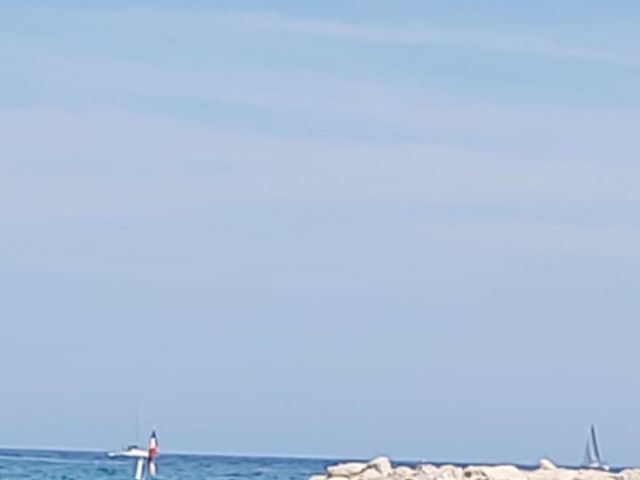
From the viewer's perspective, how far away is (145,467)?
45406mm

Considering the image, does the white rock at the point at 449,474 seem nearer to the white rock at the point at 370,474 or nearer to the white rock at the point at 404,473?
the white rock at the point at 404,473

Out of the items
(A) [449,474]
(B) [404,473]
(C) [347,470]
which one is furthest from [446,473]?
(C) [347,470]

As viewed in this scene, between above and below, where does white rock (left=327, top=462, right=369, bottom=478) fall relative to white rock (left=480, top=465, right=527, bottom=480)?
above

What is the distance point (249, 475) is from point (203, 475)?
5.00 metres

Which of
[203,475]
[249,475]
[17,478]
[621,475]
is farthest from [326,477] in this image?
[249,475]

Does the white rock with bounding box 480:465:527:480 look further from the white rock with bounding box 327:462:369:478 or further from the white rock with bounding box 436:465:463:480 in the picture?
the white rock with bounding box 327:462:369:478

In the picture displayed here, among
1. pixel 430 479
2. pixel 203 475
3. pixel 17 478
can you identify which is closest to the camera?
pixel 430 479

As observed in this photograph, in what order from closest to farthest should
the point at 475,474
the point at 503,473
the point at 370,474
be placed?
1. the point at 503,473
2. the point at 475,474
3. the point at 370,474

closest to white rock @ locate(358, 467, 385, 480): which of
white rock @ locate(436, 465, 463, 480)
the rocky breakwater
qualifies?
Result: the rocky breakwater

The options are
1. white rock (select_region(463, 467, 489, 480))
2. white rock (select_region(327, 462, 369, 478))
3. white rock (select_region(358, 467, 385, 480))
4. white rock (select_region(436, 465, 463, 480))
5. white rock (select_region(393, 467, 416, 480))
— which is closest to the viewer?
white rock (select_region(436, 465, 463, 480))

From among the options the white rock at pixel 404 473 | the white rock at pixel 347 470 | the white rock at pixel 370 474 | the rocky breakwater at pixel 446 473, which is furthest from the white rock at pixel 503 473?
the white rock at pixel 347 470

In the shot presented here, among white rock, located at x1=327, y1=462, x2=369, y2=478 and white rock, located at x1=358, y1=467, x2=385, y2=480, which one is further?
white rock, located at x1=327, y1=462, x2=369, y2=478

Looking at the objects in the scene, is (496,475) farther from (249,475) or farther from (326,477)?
(249,475)

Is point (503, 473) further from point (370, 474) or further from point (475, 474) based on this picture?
point (370, 474)
